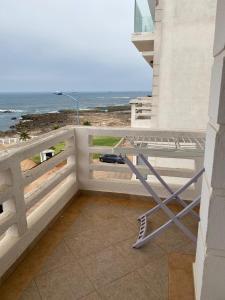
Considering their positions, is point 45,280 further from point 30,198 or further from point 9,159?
point 9,159

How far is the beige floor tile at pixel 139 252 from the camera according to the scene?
2016 millimetres

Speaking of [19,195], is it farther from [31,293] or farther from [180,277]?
[180,277]

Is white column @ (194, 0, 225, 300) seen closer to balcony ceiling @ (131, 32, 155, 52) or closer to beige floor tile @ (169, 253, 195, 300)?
beige floor tile @ (169, 253, 195, 300)

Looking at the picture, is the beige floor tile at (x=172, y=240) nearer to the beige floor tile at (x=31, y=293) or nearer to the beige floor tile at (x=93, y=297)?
the beige floor tile at (x=93, y=297)

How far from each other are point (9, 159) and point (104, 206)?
149 cm

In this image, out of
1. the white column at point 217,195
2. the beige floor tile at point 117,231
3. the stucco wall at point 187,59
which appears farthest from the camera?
the stucco wall at point 187,59

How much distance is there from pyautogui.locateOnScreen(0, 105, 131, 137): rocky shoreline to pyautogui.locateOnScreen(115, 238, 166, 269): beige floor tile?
3417 cm

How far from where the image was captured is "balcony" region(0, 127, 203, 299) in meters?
1.75

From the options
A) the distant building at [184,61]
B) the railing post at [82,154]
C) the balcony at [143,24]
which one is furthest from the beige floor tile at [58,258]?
the balcony at [143,24]

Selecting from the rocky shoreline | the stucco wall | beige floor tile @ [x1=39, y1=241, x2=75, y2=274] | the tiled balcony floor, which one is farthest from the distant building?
the rocky shoreline

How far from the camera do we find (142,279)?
5.97 feet

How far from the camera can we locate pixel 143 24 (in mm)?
7559

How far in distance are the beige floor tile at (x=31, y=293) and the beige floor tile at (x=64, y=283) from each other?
3cm

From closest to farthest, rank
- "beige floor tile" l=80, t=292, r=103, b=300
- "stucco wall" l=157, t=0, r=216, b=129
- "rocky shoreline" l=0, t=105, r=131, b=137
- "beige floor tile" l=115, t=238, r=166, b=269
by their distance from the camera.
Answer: "beige floor tile" l=80, t=292, r=103, b=300
"beige floor tile" l=115, t=238, r=166, b=269
"stucco wall" l=157, t=0, r=216, b=129
"rocky shoreline" l=0, t=105, r=131, b=137
